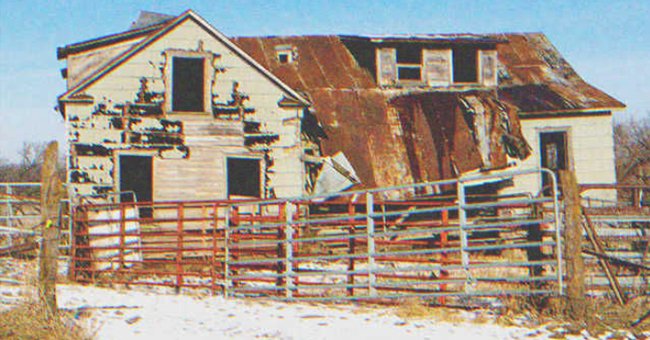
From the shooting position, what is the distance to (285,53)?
2394 centimetres

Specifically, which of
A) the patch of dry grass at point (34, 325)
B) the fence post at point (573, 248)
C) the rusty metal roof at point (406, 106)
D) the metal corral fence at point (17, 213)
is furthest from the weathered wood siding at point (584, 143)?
the patch of dry grass at point (34, 325)

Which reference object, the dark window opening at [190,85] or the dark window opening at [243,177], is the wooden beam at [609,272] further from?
the dark window opening at [190,85]

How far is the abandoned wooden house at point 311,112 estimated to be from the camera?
1878 cm

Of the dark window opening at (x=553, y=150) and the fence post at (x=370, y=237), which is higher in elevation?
the dark window opening at (x=553, y=150)

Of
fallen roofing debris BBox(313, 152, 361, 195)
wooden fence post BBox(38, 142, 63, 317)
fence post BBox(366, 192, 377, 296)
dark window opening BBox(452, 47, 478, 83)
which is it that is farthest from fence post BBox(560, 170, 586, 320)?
dark window opening BBox(452, 47, 478, 83)

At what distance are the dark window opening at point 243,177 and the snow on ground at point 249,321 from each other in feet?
36.6

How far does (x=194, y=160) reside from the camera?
19141 millimetres

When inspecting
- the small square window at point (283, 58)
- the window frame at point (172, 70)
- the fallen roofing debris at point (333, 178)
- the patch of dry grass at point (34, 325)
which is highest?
the small square window at point (283, 58)

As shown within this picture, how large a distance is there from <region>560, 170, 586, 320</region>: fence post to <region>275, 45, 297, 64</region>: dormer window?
14849 millimetres

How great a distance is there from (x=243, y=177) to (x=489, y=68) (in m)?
8.57

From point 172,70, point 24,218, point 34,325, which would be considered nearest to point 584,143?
point 172,70

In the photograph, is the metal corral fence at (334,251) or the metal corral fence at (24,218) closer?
the metal corral fence at (334,251)

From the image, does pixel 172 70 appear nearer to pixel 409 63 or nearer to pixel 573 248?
pixel 409 63

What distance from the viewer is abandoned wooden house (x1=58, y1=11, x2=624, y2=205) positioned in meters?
18.8
